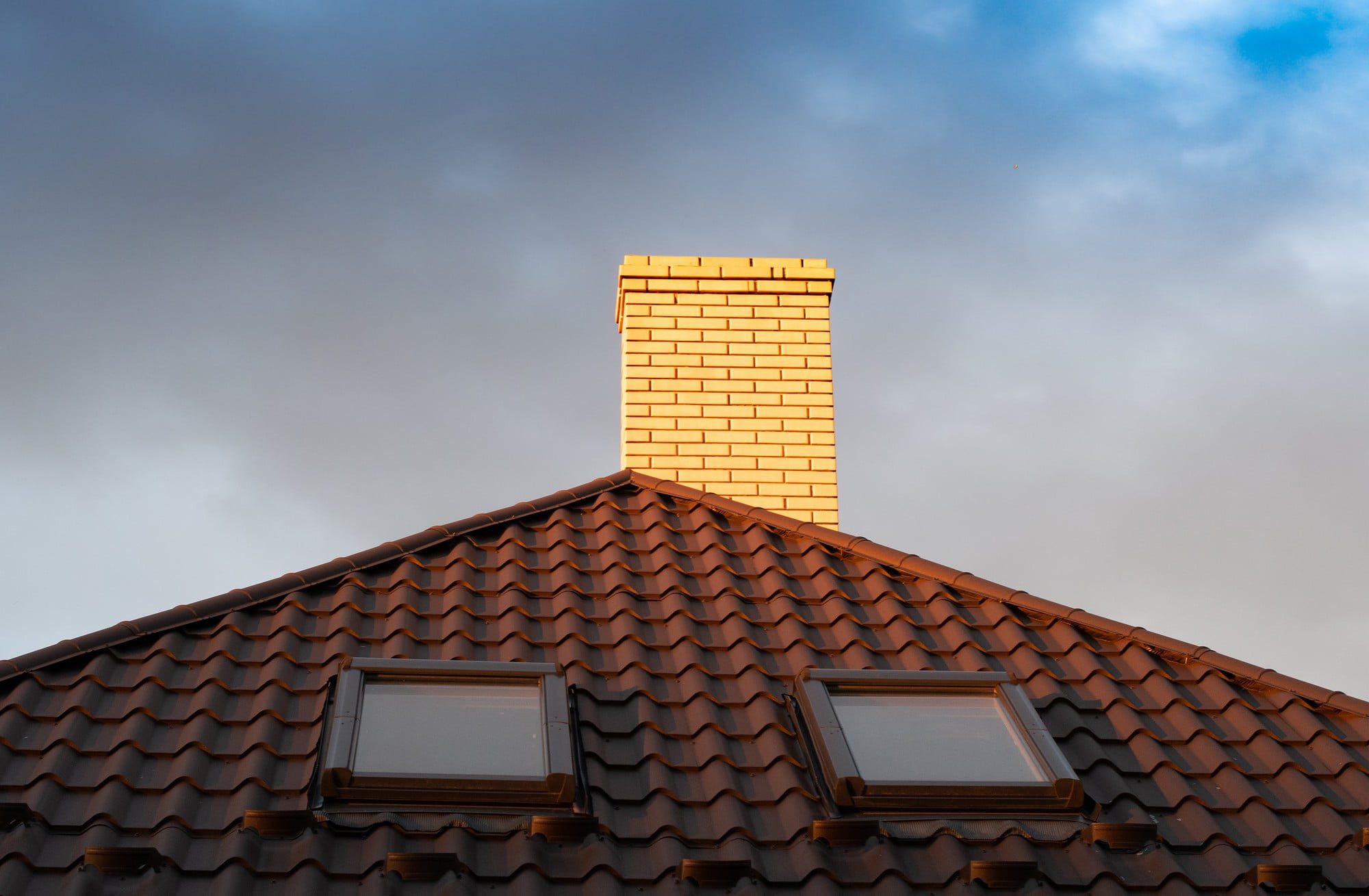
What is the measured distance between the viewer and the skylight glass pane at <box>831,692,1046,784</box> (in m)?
5.38

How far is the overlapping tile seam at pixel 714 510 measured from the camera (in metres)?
6.34

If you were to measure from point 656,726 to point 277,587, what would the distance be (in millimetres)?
2246

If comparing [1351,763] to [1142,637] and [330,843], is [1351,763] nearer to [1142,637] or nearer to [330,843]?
[1142,637]

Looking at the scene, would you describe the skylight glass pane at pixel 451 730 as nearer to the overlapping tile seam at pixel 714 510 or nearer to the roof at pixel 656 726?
the roof at pixel 656 726

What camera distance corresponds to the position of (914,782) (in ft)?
17.3

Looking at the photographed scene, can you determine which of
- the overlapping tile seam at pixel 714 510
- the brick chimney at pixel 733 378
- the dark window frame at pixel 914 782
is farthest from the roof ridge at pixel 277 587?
the dark window frame at pixel 914 782

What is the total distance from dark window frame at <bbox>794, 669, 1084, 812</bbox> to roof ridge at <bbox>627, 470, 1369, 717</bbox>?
1218 mm

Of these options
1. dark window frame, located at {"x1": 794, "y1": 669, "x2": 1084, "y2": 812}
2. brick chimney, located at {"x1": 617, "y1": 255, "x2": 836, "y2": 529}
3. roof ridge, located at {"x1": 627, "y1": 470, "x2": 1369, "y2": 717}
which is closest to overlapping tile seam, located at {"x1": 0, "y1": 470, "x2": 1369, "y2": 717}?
roof ridge, located at {"x1": 627, "y1": 470, "x2": 1369, "y2": 717}

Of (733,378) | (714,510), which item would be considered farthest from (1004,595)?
(733,378)

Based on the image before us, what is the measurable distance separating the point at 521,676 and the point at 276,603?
1.58 metres

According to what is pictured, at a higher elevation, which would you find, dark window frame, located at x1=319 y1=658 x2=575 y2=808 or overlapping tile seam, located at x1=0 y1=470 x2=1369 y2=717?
overlapping tile seam, located at x1=0 y1=470 x2=1369 y2=717

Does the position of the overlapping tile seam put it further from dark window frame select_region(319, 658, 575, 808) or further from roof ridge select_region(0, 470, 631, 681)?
dark window frame select_region(319, 658, 575, 808)

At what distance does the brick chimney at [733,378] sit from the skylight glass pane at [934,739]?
10.6 ft

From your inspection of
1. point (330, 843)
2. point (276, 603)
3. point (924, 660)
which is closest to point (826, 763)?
point (924, 660)
